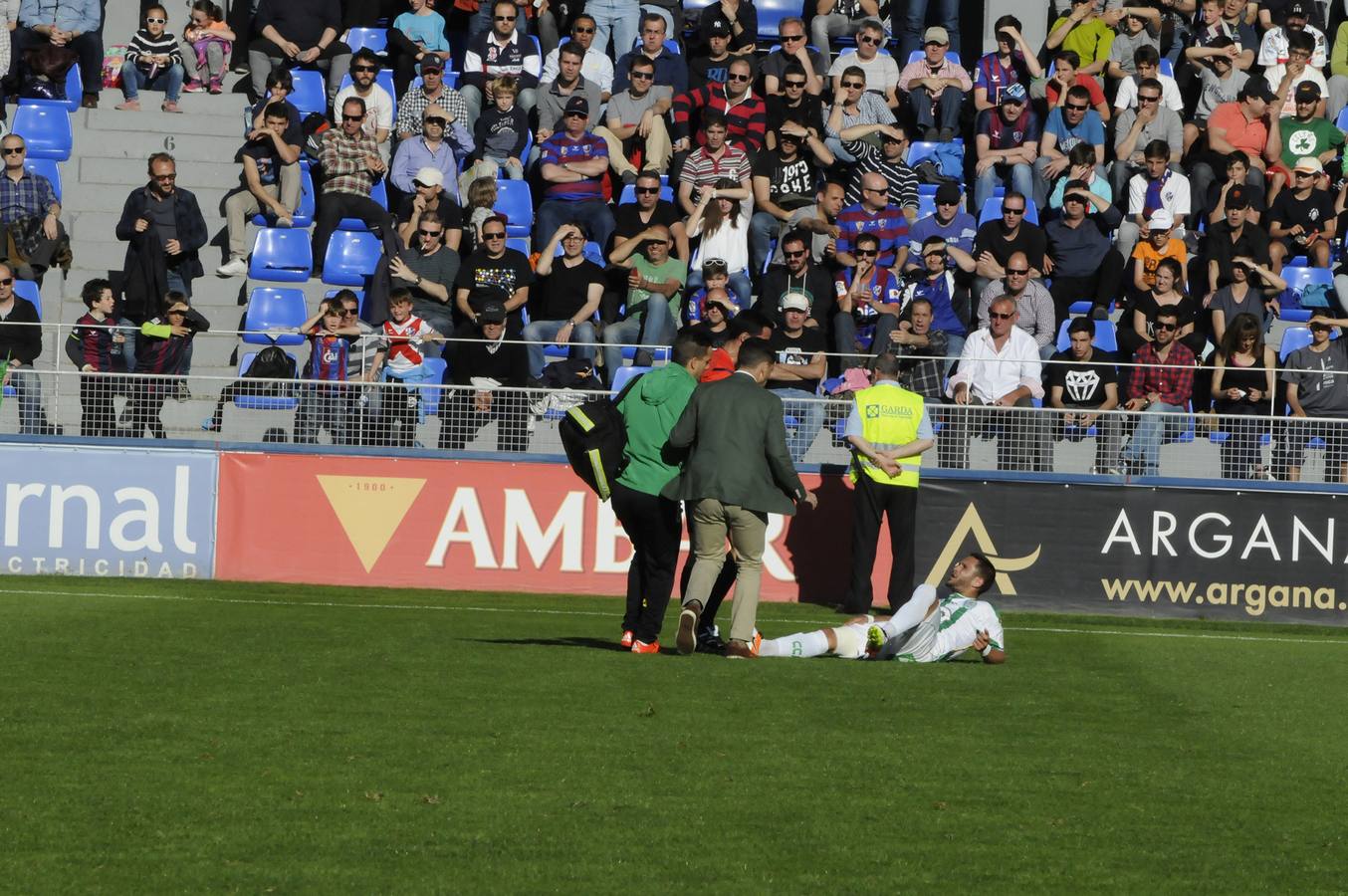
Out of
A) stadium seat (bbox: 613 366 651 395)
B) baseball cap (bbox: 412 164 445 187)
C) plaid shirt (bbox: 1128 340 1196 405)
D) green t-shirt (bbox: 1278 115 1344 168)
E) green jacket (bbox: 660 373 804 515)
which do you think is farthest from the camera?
green t-shirt (bbox: 1278 115 1344 168)

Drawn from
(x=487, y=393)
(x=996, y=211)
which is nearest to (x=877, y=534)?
(x=487, y=393)

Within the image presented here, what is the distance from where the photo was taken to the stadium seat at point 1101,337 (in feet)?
62.5

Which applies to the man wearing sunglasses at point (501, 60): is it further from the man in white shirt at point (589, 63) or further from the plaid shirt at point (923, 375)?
the plaid shirt at point (923, 375)

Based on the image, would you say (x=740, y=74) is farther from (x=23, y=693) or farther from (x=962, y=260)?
(x=23, y=693)

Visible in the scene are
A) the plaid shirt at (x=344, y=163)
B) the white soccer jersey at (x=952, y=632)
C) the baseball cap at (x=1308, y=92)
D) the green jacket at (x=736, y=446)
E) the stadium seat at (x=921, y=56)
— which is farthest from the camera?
the stadium seat at (x=921, y=56)

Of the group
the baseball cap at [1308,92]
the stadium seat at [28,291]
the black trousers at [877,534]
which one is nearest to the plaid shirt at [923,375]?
the black trousers at [877,534]

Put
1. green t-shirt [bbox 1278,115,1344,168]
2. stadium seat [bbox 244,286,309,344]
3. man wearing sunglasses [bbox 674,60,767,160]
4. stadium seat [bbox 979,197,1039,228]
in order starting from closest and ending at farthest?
stadium seat [bbox 244,286,309,344] → stadium seat [bbox 979,197,1039,228] → man wearing sunglasses [bbox 674,60,767,160] → green t-shirt [bbox 1278,115,1344,168]

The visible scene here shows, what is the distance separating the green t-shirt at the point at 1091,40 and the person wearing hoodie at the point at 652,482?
13.4 metres

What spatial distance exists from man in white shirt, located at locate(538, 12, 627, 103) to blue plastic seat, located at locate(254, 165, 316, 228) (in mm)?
3137

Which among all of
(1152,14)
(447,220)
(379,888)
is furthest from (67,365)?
(1152,14)

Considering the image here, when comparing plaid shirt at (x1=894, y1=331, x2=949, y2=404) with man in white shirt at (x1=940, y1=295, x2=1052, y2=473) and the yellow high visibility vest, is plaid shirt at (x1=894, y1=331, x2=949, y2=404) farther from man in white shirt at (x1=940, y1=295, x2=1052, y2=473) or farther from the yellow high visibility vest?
the yellow high visibility vest

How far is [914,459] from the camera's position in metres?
16.0

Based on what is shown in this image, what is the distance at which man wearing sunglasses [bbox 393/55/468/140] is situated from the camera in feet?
68.0

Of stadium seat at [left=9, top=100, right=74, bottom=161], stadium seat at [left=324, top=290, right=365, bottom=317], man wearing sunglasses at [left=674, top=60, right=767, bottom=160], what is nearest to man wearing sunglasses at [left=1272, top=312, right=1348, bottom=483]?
man wearing sunglasses at [left=674, top=60, right=767, bottom=160]
